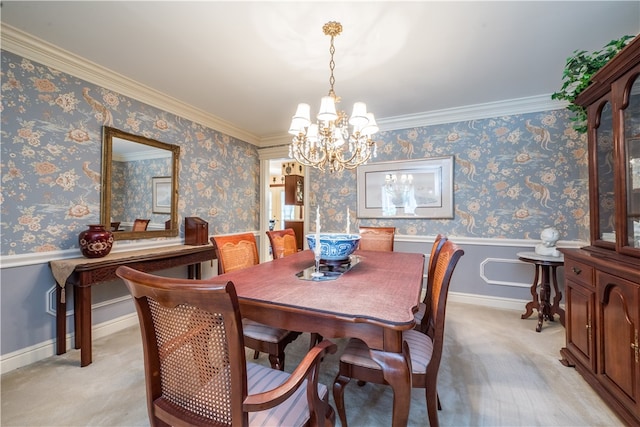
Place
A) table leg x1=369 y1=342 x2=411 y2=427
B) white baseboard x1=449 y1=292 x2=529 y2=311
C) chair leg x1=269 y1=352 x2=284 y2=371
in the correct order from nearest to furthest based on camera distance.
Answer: table leg x1=369 y1=342 x2=411 y2=427 → chair leg x1=269 y1=352 x2=284 y2=371 → white baseboard x1=449 y1=292 x2=529 y2=311

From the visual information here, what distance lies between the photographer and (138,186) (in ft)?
9.10

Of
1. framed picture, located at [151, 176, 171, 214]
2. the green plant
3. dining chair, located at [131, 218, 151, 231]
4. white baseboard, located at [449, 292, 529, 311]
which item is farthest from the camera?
white baseboard, located at [449, 292, 529, 311]

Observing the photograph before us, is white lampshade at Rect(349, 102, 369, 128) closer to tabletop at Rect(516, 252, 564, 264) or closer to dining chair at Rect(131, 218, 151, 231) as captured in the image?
tabletop at Rect(516, 252, 564, 264)

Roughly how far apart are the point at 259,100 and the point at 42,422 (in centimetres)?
302

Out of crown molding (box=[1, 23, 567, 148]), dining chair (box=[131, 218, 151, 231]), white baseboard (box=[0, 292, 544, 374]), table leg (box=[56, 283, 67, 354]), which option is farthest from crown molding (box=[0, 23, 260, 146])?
white baseboard (box=[0, 292, 544, 374])

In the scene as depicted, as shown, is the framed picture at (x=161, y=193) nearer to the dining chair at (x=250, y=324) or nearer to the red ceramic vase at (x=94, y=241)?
the red ceramic vase at (x=94, y=241)

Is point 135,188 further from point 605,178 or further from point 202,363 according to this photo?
point 605,178

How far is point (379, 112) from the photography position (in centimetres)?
344

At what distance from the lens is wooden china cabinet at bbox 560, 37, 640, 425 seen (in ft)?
4.51

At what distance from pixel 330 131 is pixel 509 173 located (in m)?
2.47

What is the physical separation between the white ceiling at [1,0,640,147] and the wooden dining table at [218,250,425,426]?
5.53 ft

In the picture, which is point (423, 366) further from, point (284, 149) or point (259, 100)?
point (284, 149)

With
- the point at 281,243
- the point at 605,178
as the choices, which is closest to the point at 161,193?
the point at 281,243

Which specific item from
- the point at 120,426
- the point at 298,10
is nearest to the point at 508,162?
the point at 298,10
